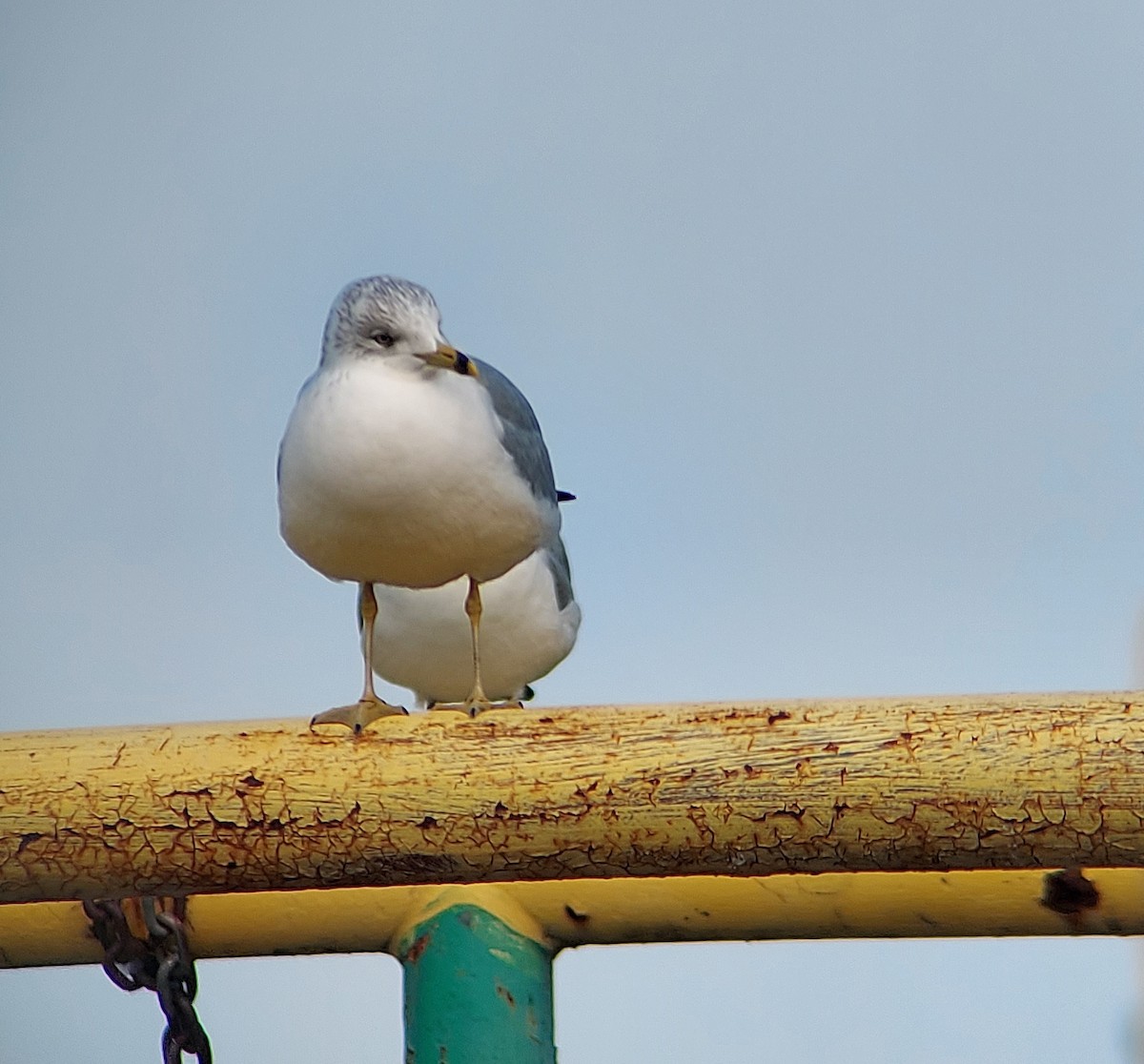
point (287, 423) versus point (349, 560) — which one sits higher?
point (287, 423)

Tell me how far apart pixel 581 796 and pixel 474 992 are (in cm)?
44

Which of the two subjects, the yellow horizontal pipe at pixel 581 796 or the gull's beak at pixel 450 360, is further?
the gull's beak at pixel 450 360

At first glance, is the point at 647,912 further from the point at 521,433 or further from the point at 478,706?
the point at 521,433

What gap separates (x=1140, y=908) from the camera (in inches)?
72.1

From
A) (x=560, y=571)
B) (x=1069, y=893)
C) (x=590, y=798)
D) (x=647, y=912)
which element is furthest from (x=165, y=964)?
(x=560, y=571)

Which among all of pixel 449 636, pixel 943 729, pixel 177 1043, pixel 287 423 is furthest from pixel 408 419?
pixel 449 636

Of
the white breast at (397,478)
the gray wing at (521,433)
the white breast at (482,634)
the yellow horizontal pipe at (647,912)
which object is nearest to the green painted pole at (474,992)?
the yellow horizontal pipe at (647,912)

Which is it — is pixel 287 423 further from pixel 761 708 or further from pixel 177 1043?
pixel 761 708

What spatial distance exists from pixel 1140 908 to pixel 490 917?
672 millimetres

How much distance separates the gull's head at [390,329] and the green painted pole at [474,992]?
77 cm

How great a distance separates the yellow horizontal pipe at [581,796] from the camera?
155 centimetres

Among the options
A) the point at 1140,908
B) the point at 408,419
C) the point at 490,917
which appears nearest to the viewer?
the point at 1140,908

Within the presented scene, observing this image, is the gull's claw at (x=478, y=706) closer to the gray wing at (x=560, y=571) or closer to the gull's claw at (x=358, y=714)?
the gull's claw at (x=358, y=714)

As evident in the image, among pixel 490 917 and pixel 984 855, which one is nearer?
pixel 984 855
